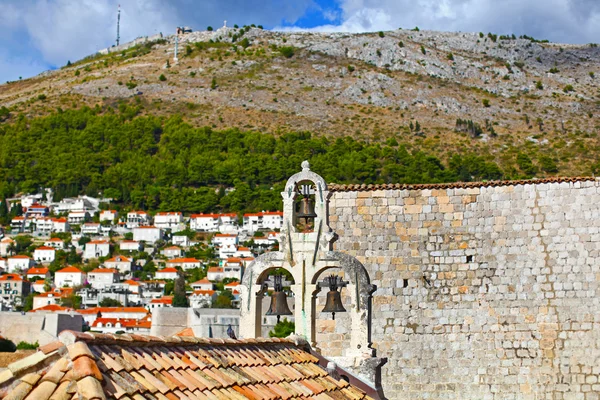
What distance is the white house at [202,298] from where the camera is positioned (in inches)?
3836

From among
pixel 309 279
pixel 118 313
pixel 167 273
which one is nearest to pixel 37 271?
pixel 167 273

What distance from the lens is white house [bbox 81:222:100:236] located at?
140250mm

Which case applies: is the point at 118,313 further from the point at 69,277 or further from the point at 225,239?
the point at 225,239

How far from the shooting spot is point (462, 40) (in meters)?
153

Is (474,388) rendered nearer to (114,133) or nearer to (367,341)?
(367,341)

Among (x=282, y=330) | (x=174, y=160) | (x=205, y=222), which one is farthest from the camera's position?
(x=174, y=160)

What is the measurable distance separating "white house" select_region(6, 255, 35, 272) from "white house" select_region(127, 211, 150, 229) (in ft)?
55.7

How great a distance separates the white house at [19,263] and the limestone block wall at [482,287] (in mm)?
118595

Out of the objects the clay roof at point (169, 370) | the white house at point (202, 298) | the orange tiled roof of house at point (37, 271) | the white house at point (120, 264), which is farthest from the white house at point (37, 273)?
the clay roof at point (169, 370)

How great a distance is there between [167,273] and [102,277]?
26.6 feet

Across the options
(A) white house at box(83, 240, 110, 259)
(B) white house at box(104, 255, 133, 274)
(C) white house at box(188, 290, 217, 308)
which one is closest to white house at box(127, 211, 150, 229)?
(A) white house at box(83, 240, 110, 259)

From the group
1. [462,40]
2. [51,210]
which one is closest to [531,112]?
[462,40]

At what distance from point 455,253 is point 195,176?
13060cm

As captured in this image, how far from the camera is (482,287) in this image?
14.0 m
